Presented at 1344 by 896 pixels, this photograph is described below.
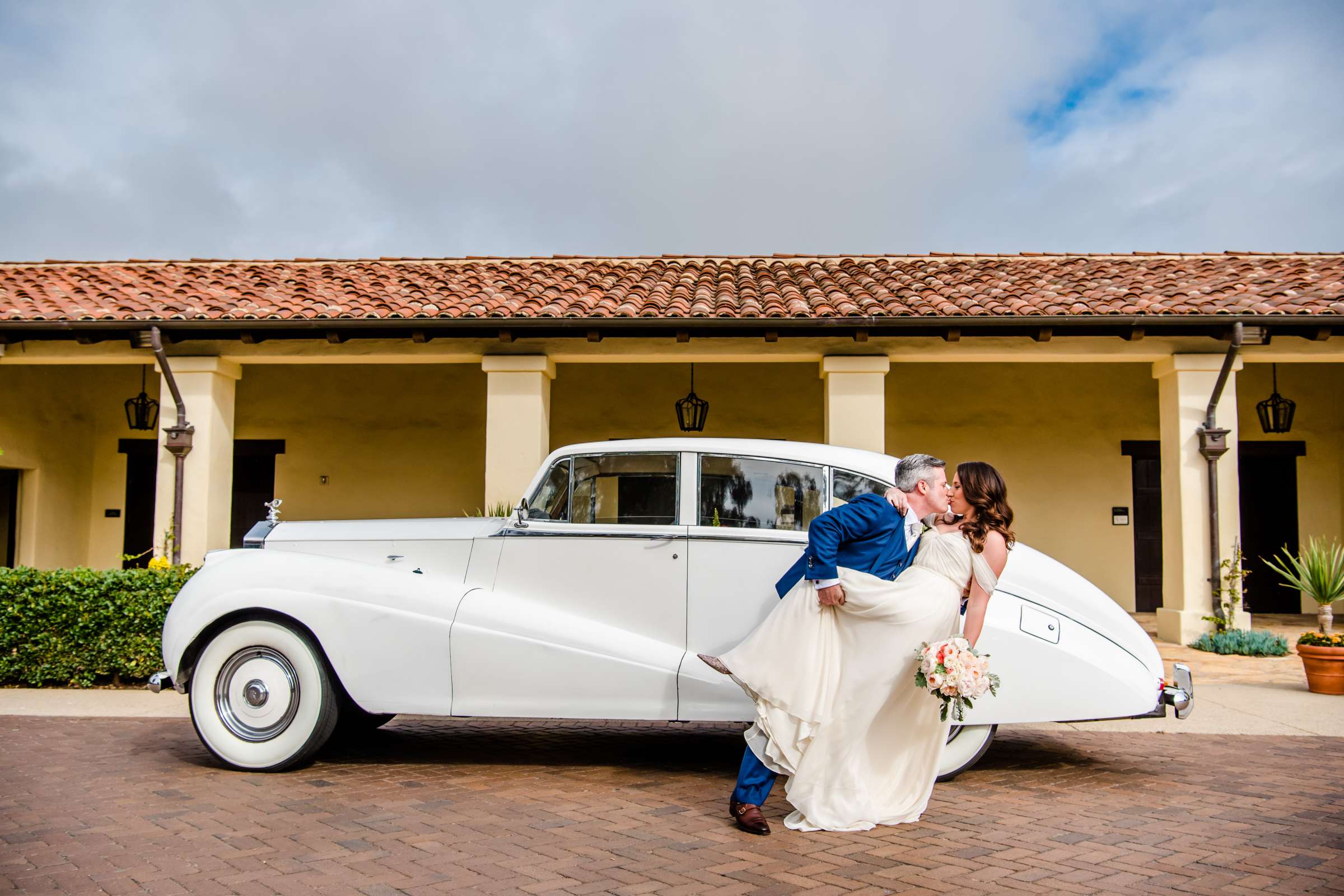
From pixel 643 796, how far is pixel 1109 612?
2.34 m

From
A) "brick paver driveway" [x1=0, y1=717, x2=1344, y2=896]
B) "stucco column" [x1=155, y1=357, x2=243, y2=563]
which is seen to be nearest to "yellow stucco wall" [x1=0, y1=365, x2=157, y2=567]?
"stucco column" [x1=155, y1=357, x2=243, y2=563]

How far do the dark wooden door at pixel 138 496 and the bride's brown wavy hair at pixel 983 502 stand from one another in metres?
11.9

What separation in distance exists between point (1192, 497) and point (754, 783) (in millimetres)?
7418

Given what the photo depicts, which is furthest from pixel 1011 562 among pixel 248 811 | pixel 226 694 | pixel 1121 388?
pixel 1121 388

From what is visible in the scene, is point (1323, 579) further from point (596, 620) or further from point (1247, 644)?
point (596, 620)

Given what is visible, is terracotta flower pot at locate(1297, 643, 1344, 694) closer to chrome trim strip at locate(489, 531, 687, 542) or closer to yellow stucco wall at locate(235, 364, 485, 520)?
chrome trim strip at locate(489, 531, 687, 542)

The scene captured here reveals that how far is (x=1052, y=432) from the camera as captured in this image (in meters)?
11.8

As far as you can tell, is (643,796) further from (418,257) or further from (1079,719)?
(418,257)

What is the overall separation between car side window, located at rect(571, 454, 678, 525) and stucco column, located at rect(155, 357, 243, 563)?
20.4ft

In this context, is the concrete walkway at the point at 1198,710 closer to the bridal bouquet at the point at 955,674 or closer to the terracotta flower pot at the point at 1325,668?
the terracotta flower pot at the point at 1325,668

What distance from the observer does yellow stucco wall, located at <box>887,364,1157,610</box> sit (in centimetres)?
1175

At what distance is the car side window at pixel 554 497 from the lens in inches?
184

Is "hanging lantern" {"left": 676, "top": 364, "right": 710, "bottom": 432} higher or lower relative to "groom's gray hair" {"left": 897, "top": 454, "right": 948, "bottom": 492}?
higher

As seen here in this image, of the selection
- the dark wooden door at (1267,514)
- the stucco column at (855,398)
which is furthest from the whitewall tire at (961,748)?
the dark wooden door at (1267,514)
